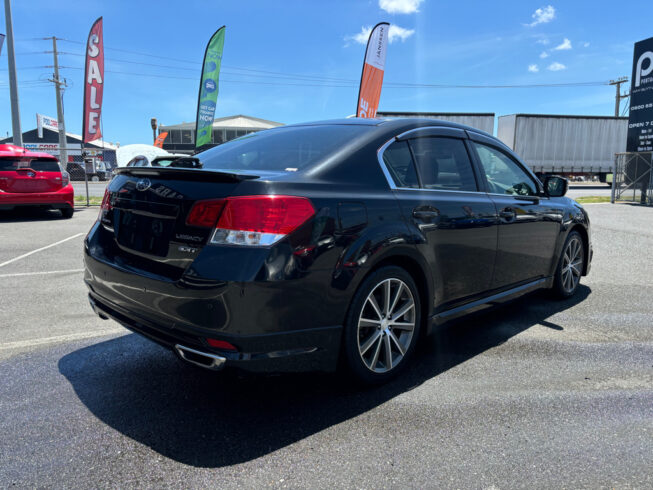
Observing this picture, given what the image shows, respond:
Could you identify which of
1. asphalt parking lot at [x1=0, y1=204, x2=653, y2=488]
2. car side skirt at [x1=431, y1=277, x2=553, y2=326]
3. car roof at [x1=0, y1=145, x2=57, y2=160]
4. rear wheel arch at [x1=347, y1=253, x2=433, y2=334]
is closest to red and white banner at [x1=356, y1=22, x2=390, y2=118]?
car roof at [x1=0, y1=145, x2=57, y2=160]

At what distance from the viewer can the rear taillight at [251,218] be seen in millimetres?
2160

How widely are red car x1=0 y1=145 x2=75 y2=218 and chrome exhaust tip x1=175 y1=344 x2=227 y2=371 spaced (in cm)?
1001

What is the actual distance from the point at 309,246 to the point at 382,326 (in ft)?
2.56

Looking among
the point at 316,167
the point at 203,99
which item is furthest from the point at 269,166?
the point at 203,99

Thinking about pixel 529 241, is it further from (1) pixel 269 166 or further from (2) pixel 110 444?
(2) pixel 110 444

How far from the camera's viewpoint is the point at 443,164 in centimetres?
326

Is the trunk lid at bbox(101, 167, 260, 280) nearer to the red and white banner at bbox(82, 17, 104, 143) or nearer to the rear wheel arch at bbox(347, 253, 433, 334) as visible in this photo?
the rear wheel arch at bbox(347, 253, 433, 334)

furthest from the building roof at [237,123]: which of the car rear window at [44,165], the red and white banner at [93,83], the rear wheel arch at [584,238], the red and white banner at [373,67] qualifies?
the rear wheel arch at [584,238]

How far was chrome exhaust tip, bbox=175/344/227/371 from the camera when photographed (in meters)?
2.15

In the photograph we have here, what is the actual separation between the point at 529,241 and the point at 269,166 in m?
2.36

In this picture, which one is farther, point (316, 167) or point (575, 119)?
point (575, 119)

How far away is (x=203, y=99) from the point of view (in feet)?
67.3

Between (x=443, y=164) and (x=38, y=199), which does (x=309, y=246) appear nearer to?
(x=443, y=164)

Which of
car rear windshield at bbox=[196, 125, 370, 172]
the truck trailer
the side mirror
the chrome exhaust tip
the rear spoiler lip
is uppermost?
the truck trailer
